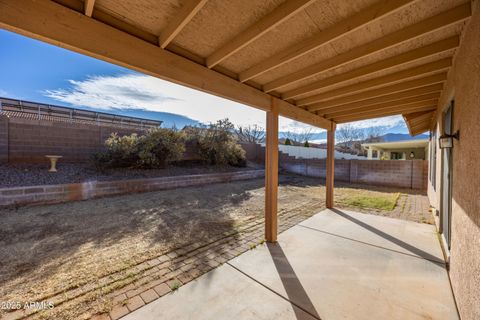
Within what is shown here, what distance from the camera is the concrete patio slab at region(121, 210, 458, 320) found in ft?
5.64

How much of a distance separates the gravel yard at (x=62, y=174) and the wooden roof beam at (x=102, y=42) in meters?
5.44

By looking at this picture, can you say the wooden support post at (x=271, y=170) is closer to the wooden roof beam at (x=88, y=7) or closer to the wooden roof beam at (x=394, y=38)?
the wooden roof beam at (x=394, y=38)

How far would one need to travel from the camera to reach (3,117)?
5.73 m

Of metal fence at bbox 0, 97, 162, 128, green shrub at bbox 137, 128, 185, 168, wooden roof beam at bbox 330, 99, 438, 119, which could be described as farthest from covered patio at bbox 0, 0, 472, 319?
metal fence at bbox 0, 97, 162, 128

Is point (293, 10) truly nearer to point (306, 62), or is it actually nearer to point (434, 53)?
point (306, 62)

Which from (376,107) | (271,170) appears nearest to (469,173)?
(271,170)

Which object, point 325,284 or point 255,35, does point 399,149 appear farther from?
point 255,35

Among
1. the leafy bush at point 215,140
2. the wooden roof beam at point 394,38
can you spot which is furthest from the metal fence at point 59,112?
the wooden roof beam at point 394,38

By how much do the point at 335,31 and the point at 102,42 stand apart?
189cm

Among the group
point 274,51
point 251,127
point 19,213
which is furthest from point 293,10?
point 251,127

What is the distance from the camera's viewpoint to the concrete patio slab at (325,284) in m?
1.72

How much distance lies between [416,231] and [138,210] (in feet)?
18.3

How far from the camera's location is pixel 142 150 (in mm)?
7293

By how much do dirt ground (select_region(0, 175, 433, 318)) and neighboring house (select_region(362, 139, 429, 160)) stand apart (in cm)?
1082
